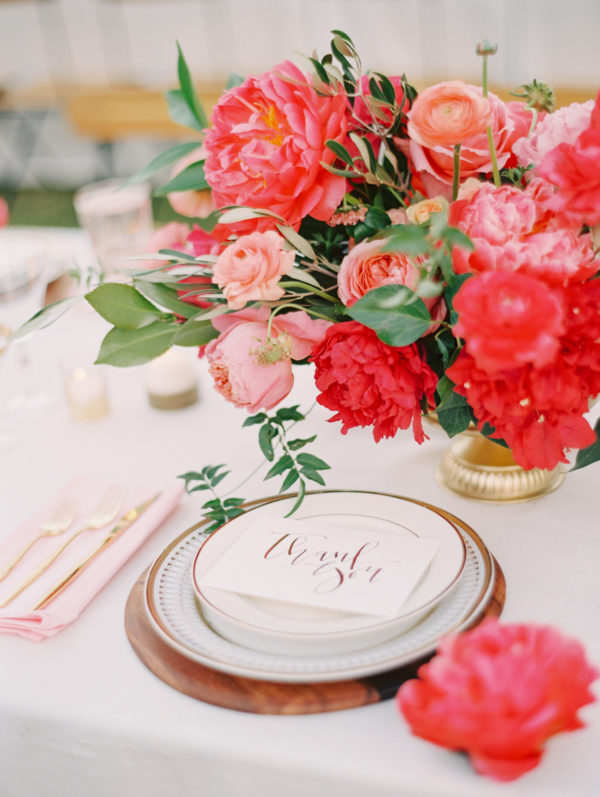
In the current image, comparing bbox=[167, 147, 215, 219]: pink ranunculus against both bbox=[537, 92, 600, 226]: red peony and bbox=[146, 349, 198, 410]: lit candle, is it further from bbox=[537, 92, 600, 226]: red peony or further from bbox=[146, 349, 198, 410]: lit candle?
bbox=[537, 92, 600, 226]: red peony

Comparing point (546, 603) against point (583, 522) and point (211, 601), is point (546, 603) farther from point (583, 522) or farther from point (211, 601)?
point (211, 601)

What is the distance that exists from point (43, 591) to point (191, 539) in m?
0.14

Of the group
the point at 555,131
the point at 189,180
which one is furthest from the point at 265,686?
the point at 189,180

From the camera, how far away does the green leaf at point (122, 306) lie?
792 millimetres

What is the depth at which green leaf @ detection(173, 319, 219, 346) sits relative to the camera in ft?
2.60

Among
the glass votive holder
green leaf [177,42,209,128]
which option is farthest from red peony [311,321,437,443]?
the glass votive holder

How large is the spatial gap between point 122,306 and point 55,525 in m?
0.24

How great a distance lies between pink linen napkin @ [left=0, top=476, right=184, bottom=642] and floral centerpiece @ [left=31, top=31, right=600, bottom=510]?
16 cm

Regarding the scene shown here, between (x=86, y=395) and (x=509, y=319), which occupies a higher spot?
(x=509, y=319)

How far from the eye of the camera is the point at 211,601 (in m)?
0.66

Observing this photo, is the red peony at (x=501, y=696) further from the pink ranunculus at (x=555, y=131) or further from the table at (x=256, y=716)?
the pink ranunculus at (x=555, y=131)

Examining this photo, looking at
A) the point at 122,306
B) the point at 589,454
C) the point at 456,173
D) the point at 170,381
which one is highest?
the point at 456,173

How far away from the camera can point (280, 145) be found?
72 centimetres

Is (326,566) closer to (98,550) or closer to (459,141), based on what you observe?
(98,550)
